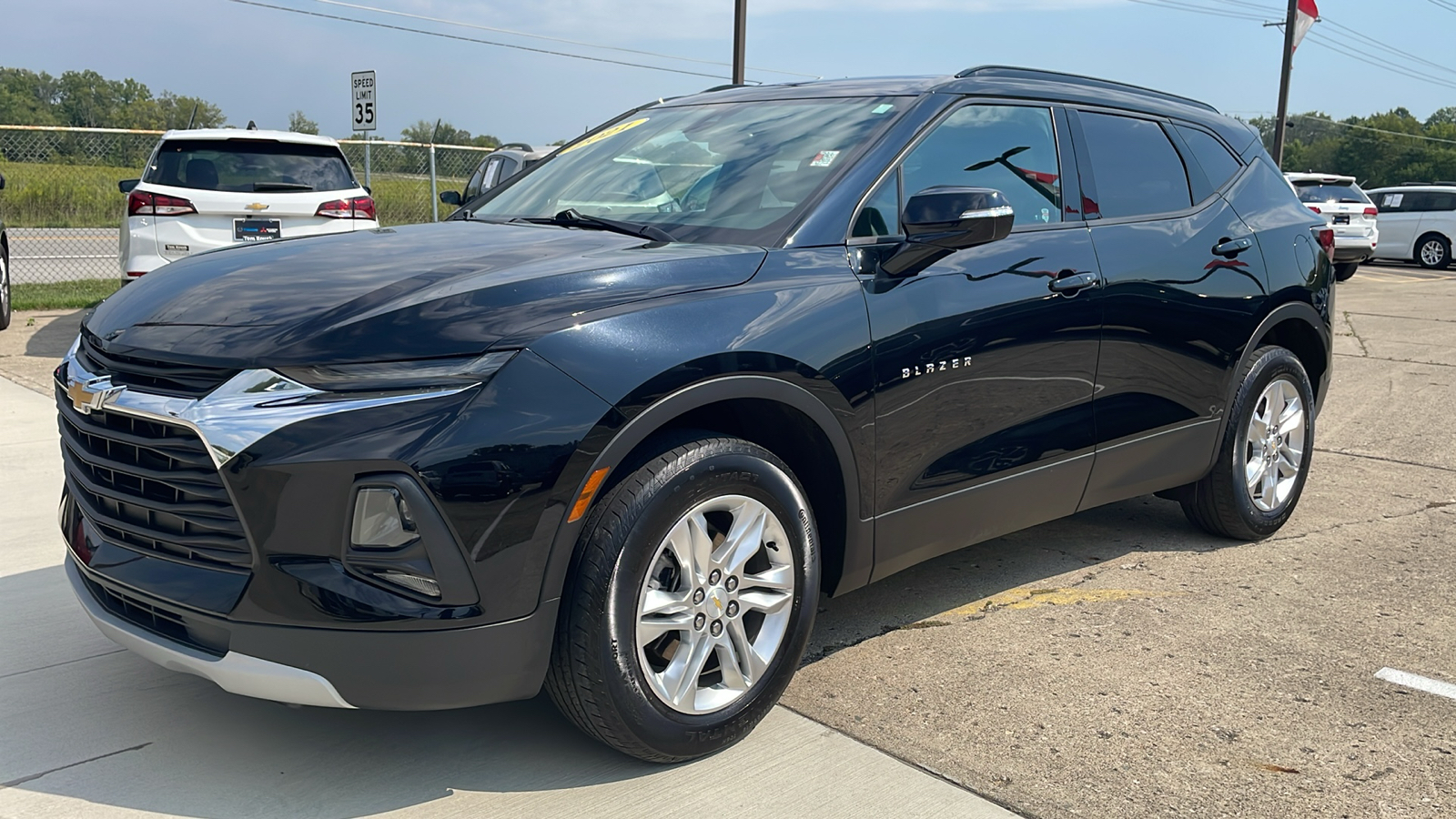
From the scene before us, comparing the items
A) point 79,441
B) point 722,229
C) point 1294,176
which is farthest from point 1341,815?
point 1294,176

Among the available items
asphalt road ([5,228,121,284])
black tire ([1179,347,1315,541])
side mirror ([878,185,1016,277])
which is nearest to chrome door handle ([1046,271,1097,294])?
side mirror ([878,185,1016,277])

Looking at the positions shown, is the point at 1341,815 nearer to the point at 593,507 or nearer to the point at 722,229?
the point at 593,507

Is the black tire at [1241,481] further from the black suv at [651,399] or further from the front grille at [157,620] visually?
the front grille at [157,620]

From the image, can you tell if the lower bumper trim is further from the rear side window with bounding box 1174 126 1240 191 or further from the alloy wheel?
the alloy wheel

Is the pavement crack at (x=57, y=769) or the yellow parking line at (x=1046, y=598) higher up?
the yellow parking line at (x=1046, y=598)

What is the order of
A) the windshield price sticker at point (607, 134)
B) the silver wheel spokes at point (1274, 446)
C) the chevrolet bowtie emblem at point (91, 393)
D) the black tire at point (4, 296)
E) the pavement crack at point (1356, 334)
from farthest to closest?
the pavement crack at point (1356, 334)
the black tire at point (4, 296)
the silver wheel spokes at point (1274, 446)
the windshield price sticker at point (607, 134)
the chevrolet bowtie emblem at point (91, 393)

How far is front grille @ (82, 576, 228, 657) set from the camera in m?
2.70

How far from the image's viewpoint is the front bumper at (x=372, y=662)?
2611mm

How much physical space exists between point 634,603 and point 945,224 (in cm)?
136

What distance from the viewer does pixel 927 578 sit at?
4.59 metres

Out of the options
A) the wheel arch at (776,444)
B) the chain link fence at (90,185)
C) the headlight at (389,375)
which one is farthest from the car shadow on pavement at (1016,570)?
the chain link fence at (90,185)

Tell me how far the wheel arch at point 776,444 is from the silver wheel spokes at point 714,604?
23 centimetres

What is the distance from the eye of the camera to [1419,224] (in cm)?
2409

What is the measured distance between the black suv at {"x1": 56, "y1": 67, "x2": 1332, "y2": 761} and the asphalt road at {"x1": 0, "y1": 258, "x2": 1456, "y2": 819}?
0.30m
